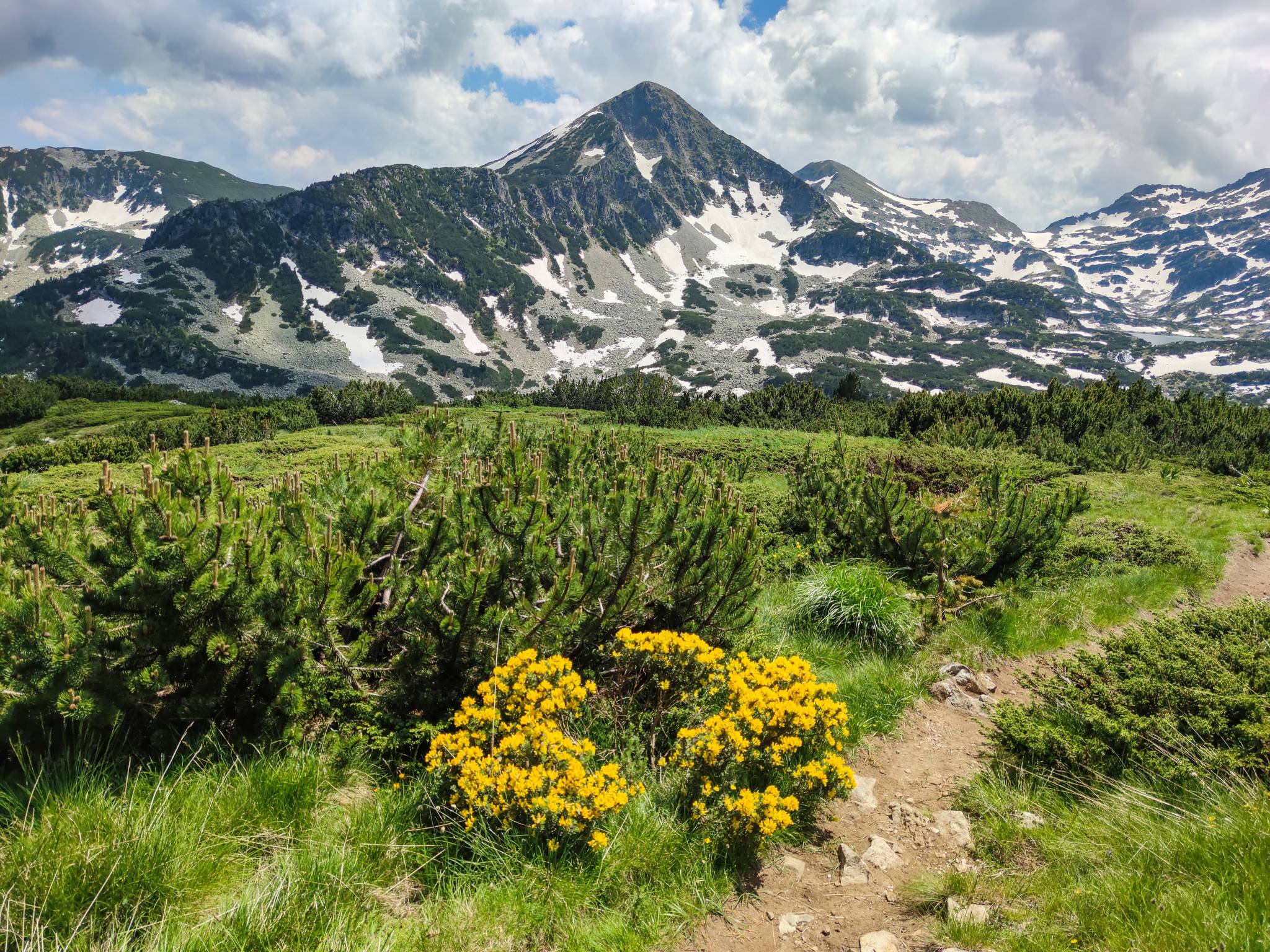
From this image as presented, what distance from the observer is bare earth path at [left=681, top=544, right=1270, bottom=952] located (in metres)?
3.69

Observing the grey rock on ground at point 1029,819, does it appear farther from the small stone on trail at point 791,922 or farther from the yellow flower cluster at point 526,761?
the yellow flower cluster at point 526,761

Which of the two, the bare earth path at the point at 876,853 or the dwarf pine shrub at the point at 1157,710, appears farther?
the dwarf pine shrub at the point at 1157,710

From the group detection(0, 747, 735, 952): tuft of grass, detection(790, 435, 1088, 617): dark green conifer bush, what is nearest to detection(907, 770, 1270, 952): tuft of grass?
detection(0, 747, 735, 952): tuft of grass

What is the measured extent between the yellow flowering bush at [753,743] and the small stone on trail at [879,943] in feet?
2.32

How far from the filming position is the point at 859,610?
7781 millimetres

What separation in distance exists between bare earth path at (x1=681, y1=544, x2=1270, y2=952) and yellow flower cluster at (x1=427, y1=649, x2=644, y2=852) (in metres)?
0.99

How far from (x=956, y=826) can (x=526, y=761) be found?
3235mm

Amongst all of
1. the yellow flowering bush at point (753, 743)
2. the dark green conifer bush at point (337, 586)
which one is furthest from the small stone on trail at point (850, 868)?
the dark green conifer bush at point (337, 586)

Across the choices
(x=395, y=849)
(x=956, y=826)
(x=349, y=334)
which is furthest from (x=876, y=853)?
(x=349, y=334)

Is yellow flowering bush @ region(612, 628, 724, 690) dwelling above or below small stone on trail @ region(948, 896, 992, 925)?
above

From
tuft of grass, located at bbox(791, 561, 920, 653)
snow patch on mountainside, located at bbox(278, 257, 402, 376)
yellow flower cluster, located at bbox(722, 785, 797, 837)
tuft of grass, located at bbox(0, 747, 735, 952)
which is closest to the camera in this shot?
tuft of grass, located at bbox(0, 747, 735, 952)

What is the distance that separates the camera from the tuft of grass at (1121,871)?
116 inches

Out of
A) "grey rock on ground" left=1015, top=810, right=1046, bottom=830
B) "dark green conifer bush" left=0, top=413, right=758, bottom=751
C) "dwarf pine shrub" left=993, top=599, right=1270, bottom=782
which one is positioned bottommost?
"grey rock on ground" left=1015, top=810, right=1046, bottom=830

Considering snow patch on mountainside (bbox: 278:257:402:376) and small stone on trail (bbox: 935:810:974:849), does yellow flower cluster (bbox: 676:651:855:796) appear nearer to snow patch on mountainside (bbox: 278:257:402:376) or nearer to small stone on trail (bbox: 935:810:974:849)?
small stone on trail (bbox: 935:810:974:849)
